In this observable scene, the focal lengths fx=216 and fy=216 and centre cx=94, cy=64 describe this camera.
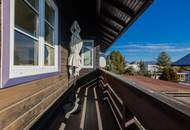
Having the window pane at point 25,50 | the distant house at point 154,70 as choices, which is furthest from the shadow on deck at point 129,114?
the distant house at point 154,70

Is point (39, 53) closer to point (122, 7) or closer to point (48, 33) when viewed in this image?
point (48, 33)

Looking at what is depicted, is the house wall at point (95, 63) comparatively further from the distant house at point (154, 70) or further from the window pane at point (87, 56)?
the distant house at point (154, 70)

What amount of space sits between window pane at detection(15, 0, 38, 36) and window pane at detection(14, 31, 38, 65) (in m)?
0.09

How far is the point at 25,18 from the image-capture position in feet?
6.93

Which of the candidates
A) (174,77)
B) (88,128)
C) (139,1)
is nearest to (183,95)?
(139,1)

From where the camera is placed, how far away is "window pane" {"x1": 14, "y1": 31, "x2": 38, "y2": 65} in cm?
186

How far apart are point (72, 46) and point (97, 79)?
4.68 m

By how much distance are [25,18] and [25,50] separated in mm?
312

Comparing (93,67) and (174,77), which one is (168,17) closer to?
(174,77)

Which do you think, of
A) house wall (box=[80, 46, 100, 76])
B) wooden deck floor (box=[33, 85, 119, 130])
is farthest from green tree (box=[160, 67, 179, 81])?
wooden deck floor (box=[33, 85, 119, 130])

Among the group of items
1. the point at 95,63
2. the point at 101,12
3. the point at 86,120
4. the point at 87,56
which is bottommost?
the point at 86,120

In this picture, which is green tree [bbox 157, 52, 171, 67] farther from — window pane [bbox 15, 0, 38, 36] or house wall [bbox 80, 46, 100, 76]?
window pane [bbox 15, 0, 38, 36]

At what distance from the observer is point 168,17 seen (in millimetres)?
43250

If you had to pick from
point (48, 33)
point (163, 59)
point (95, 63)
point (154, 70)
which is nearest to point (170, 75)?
point (95, 63)
